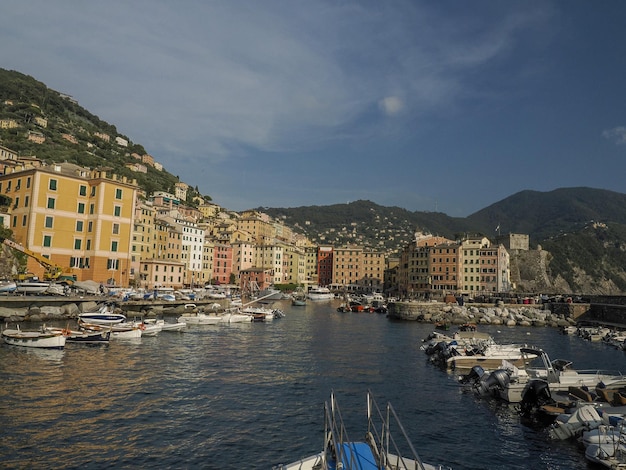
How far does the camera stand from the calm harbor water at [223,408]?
52.0ft

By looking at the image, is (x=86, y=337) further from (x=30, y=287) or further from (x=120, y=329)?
(x=30, y=287)

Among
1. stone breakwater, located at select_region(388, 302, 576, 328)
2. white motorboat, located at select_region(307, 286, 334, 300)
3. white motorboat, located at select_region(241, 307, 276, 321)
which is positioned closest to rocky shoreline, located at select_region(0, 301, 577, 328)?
stone breakwater, located at select_region(388, 302, 576, 328)

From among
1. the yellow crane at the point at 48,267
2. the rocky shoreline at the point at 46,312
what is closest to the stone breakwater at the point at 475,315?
the rocky shoreline at the point at 46,312

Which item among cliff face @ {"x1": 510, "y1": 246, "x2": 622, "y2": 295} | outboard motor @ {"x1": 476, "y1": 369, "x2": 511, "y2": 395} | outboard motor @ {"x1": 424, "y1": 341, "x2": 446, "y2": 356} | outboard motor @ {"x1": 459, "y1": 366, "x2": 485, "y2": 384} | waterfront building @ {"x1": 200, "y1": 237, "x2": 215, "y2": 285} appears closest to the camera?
outboard motor @ {"x1": 476, "y1": 369, "x2": 511, "y2": 395}

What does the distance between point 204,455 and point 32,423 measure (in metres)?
7.52

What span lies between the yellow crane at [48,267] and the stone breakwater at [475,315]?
5159 centimetres

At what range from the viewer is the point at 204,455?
616 inches

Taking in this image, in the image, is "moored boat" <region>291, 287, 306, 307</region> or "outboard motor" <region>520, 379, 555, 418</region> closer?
"outboard motor" <region>520, 379, 555, 418</region>

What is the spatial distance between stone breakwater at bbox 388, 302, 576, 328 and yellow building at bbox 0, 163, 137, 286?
46679 millimetres

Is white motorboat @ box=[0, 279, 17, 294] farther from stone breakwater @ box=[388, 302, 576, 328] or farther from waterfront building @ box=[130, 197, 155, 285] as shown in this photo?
stone breakwater @ box=[388, 302, 576, 328]

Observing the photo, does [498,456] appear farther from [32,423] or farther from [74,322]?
[74,322]

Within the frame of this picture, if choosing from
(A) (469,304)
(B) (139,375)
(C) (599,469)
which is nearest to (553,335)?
(A) (469,304)

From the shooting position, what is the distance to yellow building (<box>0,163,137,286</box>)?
58312 millimetres

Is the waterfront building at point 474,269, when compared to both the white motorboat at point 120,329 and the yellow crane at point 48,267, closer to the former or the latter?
the yellow crane at point 48,267
